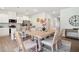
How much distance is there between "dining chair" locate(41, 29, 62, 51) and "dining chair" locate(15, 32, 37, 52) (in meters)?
0.16

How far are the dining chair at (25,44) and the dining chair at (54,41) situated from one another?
16 centimetres

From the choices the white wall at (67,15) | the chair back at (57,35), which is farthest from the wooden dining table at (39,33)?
the white wall at (67,15)

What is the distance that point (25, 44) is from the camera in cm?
183

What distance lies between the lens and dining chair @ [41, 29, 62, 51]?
1795 millimetres

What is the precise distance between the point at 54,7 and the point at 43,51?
73 centimetres

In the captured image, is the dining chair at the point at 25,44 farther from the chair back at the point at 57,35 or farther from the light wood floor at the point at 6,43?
the chair back at the point at 57,35

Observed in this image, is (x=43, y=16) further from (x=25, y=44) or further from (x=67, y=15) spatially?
(x=25, y=44)

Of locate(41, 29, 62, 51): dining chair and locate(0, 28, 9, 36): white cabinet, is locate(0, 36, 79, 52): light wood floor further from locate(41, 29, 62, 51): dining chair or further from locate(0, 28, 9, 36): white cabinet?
locate(41, 29, 62, 51): dining chair

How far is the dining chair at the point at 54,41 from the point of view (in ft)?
5.89

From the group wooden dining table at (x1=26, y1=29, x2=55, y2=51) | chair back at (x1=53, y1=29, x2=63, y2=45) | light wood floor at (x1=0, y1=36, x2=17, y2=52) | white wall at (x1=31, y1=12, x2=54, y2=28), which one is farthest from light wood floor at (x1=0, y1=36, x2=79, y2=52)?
white wall at (x1=31, y1=12, x2=54, y2=28)

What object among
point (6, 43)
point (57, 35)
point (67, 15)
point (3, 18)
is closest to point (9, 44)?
point (6, 43)

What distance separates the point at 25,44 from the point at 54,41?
1.54ft
